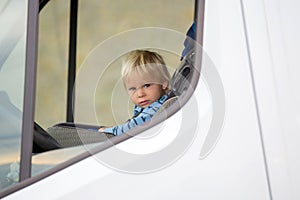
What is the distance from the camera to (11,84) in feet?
4.57

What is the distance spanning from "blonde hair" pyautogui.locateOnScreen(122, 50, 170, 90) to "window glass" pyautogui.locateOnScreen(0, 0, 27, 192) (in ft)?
1.72

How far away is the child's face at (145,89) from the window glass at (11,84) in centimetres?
52

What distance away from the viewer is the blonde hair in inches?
72.6

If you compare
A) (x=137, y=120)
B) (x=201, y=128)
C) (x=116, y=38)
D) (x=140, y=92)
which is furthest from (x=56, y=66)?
(x=201, y=128)

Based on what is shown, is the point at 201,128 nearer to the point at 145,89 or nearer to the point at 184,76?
the point at 184,76

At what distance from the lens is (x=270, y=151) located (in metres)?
1.27

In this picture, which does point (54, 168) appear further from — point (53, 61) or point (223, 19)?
point (53, 61)

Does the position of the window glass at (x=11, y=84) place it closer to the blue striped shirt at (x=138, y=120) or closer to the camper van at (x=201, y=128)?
the camper van at (x=201, y=128)

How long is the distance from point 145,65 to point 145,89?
8 centimetres

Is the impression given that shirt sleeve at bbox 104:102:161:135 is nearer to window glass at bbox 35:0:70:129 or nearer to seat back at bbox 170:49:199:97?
seat back at bbox 170:49:199:97

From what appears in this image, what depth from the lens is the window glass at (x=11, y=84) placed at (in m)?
1.38

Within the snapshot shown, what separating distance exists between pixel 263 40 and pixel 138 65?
0.61m

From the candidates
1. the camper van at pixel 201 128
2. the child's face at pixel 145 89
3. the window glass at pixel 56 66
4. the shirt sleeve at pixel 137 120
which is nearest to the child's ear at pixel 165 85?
the child's face at pixel 145 89

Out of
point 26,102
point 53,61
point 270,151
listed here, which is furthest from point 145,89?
point 53,61
